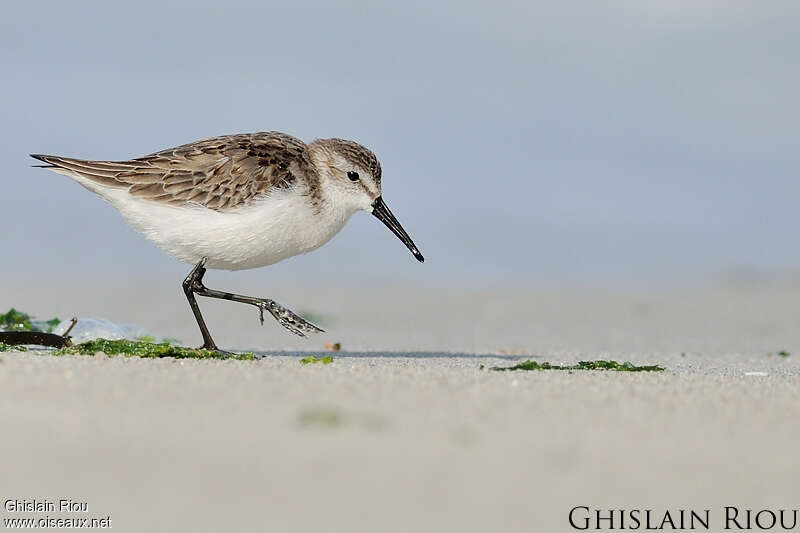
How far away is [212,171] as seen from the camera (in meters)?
8.16

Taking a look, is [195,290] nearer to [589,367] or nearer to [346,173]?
[346,173]

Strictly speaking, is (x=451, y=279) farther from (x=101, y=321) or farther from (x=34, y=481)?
(x=34, y=481)

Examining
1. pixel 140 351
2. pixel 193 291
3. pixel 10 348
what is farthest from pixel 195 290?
pixel 10 348

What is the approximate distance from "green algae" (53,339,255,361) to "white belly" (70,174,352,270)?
0.78m

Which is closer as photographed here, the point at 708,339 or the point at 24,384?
the point at 24,384

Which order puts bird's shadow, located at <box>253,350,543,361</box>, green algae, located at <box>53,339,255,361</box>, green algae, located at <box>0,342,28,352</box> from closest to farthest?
green algae, located at <box>53,339,255,361</box>
green algae, located at <box>0,342,28,352</box>
bird's shadow, located at <box>253,350,543,361</box>

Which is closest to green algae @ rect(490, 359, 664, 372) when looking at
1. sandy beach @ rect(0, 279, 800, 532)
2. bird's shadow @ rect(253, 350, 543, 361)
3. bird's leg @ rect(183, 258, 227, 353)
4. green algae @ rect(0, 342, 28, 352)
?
sandy beach @ rect(0, 279, 800, 532)

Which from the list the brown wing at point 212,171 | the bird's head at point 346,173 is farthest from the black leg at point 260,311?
the bird's head at point 346,173

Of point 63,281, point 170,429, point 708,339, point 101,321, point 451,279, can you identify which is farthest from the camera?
point 451,279

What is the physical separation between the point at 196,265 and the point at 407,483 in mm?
4432

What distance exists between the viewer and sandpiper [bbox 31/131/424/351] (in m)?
8.02

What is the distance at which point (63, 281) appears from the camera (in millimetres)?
20484

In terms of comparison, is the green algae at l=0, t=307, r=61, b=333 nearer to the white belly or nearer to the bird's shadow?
the white belly

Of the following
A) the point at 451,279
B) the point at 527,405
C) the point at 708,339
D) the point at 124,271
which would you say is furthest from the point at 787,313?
the point at 124,271
